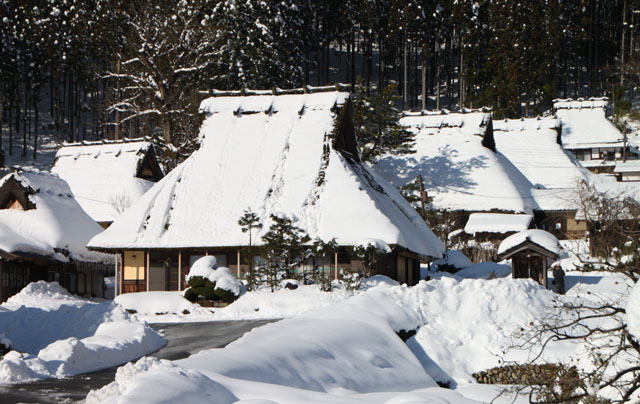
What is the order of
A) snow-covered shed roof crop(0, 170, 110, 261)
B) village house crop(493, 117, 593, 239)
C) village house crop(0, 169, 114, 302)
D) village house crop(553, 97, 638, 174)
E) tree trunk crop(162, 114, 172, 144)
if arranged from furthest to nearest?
village house crop(553, 97, 638, 174)
village house crop(493, 117, 593, 239)
tree trunk crop(162, 114, 172, 144)
snow-covered shed roof crop(0, 170, 110, 261)
village house crop(0, 169, 114, 302)

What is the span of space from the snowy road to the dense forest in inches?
800

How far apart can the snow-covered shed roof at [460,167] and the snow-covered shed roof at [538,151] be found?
3.94 metres

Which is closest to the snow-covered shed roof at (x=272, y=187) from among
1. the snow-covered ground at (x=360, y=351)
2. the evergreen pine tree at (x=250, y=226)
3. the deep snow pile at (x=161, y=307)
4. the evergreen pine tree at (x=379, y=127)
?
the evergreen pine tree at (x=250, y=226)

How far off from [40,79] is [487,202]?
147 feet

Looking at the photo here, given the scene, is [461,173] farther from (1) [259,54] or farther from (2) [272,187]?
(2) [272,187]

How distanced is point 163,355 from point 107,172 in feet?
115

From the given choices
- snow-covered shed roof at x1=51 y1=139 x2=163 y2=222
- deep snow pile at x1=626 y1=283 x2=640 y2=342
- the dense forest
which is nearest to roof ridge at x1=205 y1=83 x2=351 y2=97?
the dense forest

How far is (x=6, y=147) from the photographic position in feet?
231

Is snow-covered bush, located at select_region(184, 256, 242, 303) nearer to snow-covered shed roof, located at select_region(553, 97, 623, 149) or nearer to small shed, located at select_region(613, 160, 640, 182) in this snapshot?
small shed, located at select_region(613, 160, 640, 182)

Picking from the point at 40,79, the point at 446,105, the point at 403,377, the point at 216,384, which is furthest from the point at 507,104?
the point at 216,384

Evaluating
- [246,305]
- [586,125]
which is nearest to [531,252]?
[246,305]

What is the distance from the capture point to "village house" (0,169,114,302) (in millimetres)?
35125

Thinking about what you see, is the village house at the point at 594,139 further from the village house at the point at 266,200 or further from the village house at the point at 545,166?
the village house at the point at 266,200

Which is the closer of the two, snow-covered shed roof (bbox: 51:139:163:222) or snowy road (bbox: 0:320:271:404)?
snowy road (bbox: 0:320:271:404)
